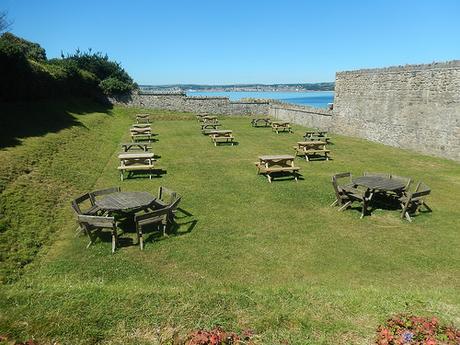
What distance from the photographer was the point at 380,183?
1012 centimetres

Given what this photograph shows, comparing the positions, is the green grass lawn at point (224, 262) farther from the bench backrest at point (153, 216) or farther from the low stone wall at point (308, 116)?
the low stone wall at point (308, 116)

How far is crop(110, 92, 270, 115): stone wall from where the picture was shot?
3678 centimetres

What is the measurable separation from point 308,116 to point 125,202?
898 inches

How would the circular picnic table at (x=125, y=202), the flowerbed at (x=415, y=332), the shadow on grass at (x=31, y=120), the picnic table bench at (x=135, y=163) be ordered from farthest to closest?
the shadow on grass at (x=31, y=120) < the picnic table bench at (x=135, y=163) < the circular picnic table at (x=125, y=202) < the flowerbed at (x=415, y=332)

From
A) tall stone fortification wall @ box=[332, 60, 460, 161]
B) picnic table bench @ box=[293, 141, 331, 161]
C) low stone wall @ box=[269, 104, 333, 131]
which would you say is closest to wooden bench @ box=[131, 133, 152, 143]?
picnic table bench @ box=[293, 141, 331, 161]

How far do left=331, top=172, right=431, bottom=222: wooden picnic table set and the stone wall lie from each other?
27672 mm

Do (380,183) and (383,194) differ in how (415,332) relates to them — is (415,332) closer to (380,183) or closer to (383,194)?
(380,183)

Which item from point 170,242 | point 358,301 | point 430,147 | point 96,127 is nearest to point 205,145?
point 96,127

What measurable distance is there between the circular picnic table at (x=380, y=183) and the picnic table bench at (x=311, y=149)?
18.5 feet

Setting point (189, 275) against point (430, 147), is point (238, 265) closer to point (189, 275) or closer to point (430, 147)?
point (189, 275)

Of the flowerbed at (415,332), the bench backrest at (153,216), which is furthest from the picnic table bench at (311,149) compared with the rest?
the flowerbed at (415,332)

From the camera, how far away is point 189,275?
6539 millimetres

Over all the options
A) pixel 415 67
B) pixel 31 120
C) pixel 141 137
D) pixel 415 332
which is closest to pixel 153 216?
pixel 415 332

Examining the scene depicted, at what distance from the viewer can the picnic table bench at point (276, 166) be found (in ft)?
43.1
